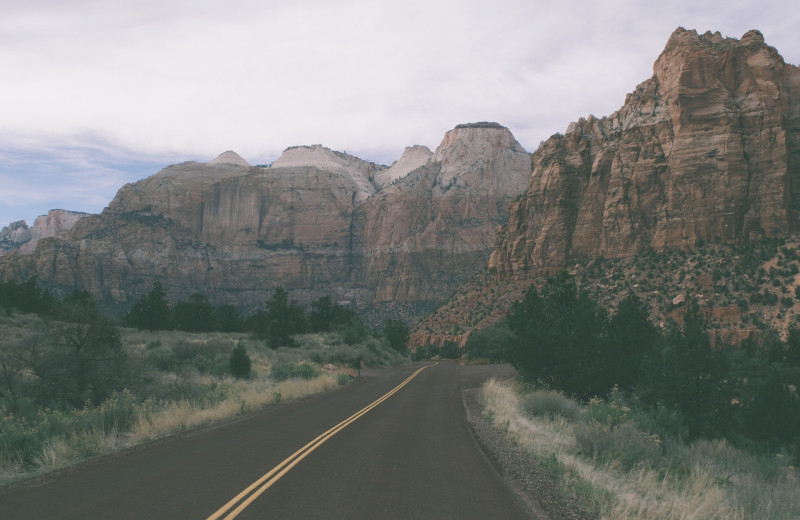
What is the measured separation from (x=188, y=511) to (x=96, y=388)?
458 inches

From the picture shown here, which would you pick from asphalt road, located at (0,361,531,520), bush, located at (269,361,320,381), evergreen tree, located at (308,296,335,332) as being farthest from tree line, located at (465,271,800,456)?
evergreen tree, located at (308,296,335,332)

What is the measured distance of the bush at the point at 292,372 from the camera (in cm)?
2992

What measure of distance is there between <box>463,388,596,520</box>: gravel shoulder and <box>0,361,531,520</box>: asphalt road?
229mm

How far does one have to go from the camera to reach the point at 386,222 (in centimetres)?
18825

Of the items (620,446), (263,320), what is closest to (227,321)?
(263,320)

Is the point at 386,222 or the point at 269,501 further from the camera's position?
the point at 386,222

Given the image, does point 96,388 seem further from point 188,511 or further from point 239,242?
point 239,242

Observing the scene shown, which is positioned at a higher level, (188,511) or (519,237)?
(519,237)

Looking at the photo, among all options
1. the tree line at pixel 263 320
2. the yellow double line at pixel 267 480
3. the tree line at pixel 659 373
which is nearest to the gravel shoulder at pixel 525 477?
the yellow double line at pixel 267 480

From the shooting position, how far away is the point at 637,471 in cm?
941

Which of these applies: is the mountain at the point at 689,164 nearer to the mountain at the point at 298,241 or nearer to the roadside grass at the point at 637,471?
the roadside grass at the point at 637,471

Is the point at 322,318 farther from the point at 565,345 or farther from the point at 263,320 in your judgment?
the point at 565,345

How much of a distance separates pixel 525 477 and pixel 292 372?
23397 millimetres

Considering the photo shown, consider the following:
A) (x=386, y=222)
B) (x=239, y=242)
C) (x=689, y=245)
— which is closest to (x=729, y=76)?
(x=689, y=245)
